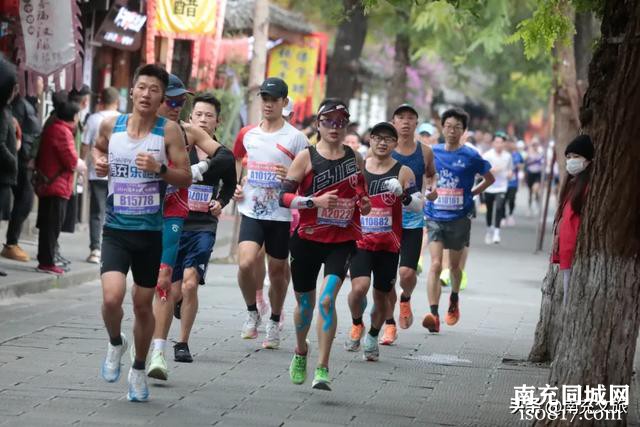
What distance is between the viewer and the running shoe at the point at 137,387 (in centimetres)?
865

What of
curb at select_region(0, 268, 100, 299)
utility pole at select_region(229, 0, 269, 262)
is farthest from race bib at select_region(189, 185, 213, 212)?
utility pole at select_region(229, 0, 269, 262)

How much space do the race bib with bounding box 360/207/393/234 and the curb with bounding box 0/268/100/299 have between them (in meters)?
4.34

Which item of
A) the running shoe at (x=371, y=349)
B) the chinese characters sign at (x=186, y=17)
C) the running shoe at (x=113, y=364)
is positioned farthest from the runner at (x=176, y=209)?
the chinese characters sign at (x=186, y=17)

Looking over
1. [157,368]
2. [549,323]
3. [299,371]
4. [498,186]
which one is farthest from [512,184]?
[157,368]

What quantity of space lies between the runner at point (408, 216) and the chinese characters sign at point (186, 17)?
9661 mm

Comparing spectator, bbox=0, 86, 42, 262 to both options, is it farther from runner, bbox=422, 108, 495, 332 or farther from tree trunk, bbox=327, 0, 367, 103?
tree trunk, bbox=327, 0, 367, 103

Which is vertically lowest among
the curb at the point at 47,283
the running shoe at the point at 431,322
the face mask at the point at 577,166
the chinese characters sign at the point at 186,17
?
the curb at the point at 47,283

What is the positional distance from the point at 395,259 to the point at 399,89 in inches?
1012

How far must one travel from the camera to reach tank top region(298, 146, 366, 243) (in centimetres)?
978

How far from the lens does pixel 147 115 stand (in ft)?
28.4

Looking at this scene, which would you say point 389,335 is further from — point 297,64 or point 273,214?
point 297,64

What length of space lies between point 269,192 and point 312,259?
2.06 m

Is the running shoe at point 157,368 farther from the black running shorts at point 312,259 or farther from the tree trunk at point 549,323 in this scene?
the tree trunk at point 549,323

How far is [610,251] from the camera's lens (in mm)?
7699
